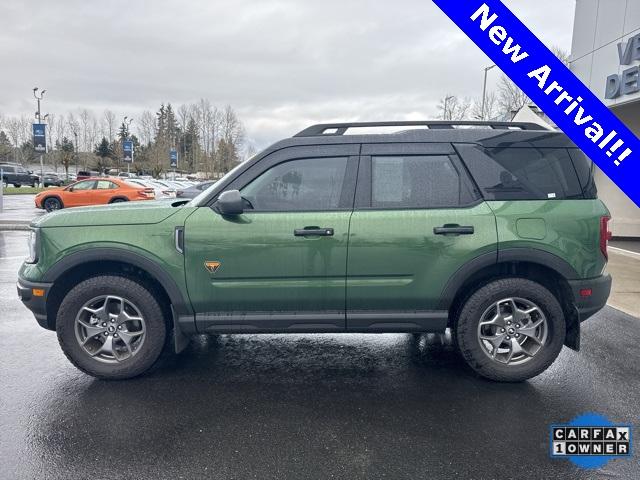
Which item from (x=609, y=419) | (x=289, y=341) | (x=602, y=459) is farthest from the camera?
(x=289, y=341)

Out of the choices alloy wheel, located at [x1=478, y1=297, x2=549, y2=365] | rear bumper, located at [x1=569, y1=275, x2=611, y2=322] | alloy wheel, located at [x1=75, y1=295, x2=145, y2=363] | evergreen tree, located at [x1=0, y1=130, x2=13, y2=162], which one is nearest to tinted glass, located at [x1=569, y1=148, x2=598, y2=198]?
rear bumper, located at [x1=569, y1=275, x2=611, y2=322]

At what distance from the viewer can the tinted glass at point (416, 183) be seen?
3545mm

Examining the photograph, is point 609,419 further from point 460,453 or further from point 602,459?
point 460,453

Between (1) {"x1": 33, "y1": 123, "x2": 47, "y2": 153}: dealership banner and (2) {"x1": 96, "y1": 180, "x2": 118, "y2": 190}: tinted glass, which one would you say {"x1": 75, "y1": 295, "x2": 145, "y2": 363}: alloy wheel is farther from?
(1) {"x1": 33, "y1": 123, "x2": 47, "y2": 153}: dealership banner

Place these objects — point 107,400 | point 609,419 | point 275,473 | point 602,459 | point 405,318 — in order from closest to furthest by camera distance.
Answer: point 275,473 → point 602,459 → point 609,419 → point 107,400 → point 405,318

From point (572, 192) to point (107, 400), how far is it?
4.03m

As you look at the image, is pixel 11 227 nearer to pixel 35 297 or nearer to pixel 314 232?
pixel 35 297

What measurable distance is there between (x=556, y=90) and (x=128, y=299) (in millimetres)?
3314

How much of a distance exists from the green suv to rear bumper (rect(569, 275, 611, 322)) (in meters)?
0.01

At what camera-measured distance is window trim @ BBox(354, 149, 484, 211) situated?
352cm

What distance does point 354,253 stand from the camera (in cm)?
344

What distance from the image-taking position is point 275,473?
8.21 feet

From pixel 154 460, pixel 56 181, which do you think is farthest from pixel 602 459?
pixel 56 181

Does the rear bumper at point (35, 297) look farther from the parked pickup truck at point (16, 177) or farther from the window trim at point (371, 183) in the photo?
the parked pickup truck at point (16, 177)
